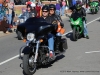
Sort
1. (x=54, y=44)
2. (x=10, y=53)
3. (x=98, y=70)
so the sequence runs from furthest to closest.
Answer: (x=10, y=53)
(x=54, y=44)
(x=98, y=70)

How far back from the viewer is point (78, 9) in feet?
44.6

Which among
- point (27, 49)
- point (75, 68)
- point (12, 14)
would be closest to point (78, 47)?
point (75, 68)

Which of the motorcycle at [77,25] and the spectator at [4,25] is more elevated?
the motorcycle at [77,25]

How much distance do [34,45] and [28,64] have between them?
0.59 meters

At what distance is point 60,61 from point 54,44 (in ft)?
2.27

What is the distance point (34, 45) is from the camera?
26.2ft

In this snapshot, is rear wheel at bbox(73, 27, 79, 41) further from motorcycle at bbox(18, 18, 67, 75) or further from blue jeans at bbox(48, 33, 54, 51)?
motorcycle at bbox(18, 18, 67, 75)

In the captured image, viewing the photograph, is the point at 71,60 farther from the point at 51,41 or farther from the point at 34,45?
the point at 34,45

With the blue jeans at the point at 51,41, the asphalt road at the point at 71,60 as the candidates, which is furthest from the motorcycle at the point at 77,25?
the blue jeans at the point at 51,41

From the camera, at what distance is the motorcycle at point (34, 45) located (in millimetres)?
7670

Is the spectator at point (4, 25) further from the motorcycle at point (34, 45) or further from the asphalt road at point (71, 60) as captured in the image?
the motorcycle at point (34, 45)

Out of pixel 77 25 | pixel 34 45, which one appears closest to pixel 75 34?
pixel 77 25

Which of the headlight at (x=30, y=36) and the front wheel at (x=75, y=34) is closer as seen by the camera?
the headlight at (x=30, y=36)

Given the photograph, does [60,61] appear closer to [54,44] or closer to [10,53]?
[54,44]
